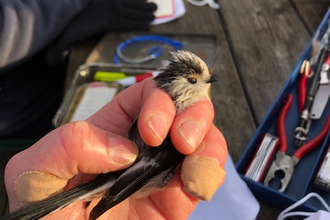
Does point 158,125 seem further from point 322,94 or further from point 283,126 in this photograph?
point 322,94

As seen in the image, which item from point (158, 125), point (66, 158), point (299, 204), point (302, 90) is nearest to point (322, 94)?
point (302, 90)

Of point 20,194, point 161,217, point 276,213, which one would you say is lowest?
point 276,213

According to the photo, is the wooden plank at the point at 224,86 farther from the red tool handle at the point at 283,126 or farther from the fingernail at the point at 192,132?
the fingernail at the point at 192,132

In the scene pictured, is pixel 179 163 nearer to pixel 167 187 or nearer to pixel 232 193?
pixel 167 187

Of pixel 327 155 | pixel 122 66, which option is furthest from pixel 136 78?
pixel 327 155

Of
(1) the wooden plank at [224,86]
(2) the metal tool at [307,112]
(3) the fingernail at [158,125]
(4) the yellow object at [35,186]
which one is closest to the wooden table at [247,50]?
(1) the wooden plank at [224,86]
